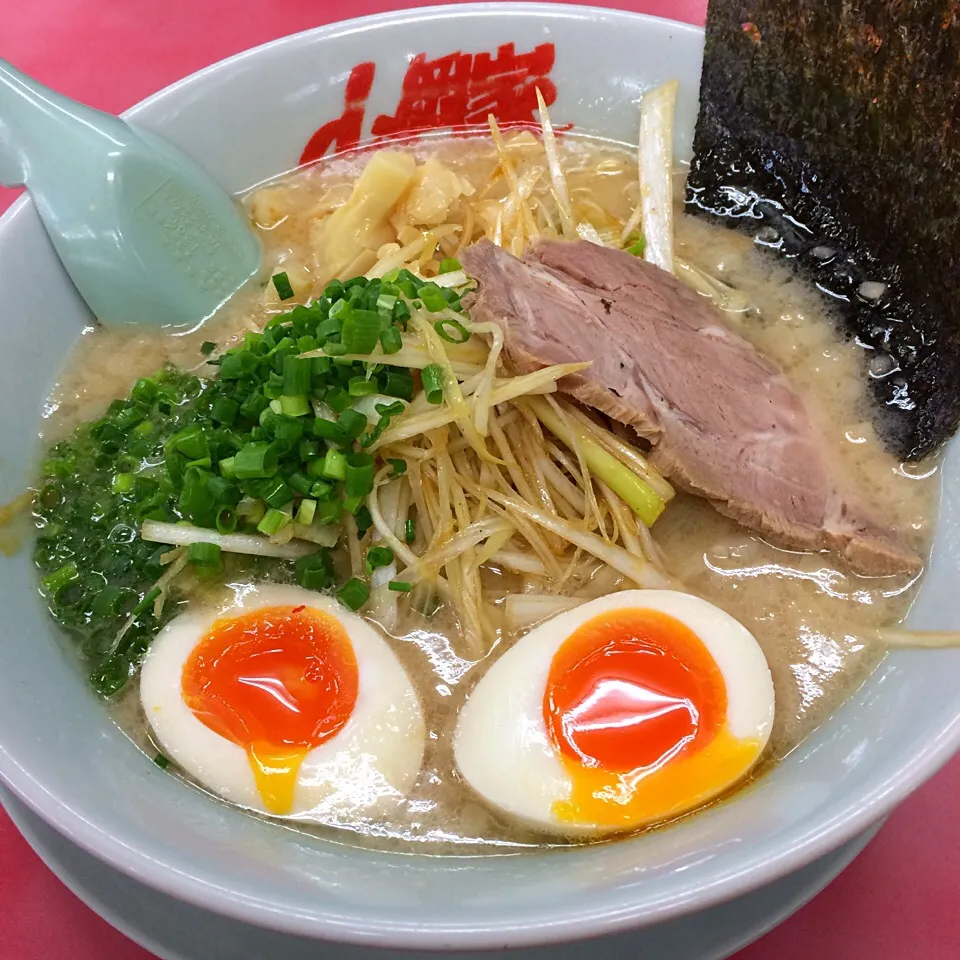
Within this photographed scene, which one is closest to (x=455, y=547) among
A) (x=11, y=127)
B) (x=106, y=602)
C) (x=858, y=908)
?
(x=106, y=602)

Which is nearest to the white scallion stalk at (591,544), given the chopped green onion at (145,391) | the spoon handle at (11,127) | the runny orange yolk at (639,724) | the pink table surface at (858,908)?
the runny orange yolk at (639,724)

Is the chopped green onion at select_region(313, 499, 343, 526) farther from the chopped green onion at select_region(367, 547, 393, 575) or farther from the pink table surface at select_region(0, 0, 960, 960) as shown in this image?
the pink table surface at select_region(0, 0, 960, 960)

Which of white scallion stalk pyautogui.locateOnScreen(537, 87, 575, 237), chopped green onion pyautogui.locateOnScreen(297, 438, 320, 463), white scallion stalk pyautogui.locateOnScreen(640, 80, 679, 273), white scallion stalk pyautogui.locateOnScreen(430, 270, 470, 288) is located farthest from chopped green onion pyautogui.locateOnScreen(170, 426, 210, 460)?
white scallion stalk pyautogui.locateOnScreen(640, 80, 679, 273)

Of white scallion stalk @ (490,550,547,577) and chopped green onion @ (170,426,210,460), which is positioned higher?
chopped green onion @ (170,426,210,460)

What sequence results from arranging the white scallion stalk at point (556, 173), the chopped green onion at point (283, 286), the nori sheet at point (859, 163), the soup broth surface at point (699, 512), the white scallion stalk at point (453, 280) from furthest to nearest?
the white scallion stalk at point (556, 173) → the chopped green onion at point (283, 286) → the white scallion stalk at point (453, 280) → the nori sheet at point (859, 163) → the soup broth surface at point (699, 512)

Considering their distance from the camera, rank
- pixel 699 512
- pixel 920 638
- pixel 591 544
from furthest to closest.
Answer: pixel 699 512
pixel 591 544
pixel 920 638

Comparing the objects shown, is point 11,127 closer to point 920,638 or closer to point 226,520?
point 226,520

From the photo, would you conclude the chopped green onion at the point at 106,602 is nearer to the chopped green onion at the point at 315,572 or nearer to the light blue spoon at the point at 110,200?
the chopped green onion at the point at 315,572
